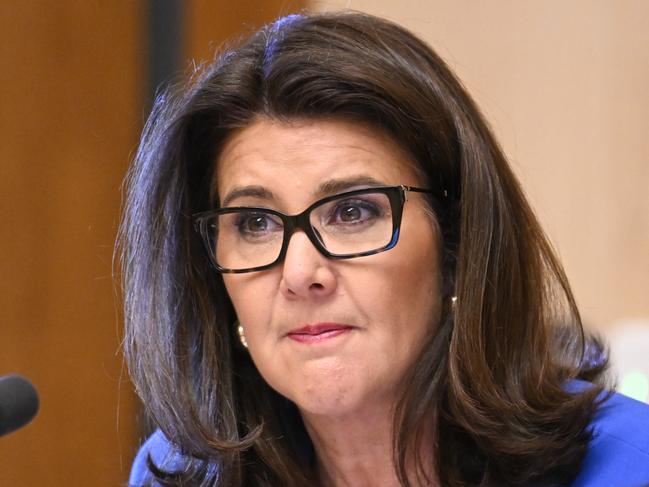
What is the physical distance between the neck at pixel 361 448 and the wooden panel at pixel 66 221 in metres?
1.23

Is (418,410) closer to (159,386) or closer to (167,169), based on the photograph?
(159,386)

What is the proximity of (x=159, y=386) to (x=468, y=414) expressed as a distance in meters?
0.55

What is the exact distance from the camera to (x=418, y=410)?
5.35 ft

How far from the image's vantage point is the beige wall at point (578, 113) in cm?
350

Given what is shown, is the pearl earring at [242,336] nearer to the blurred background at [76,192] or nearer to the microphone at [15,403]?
the microphone at [15,403]

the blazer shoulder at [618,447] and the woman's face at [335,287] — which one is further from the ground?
the woman's face at [335,287]

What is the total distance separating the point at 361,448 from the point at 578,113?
215cm

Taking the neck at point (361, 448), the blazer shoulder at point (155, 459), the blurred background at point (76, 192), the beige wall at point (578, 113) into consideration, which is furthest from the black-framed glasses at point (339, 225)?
the beige wall at point (578, 113)

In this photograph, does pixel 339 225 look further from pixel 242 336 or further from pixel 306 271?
pixel 242 336

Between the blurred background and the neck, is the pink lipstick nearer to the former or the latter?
the neck

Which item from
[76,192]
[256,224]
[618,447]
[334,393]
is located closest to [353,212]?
[256,224]

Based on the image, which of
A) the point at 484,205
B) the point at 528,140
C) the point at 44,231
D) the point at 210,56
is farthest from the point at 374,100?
the point at 528,140

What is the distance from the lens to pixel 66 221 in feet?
9.78

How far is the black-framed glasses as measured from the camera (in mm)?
1577
